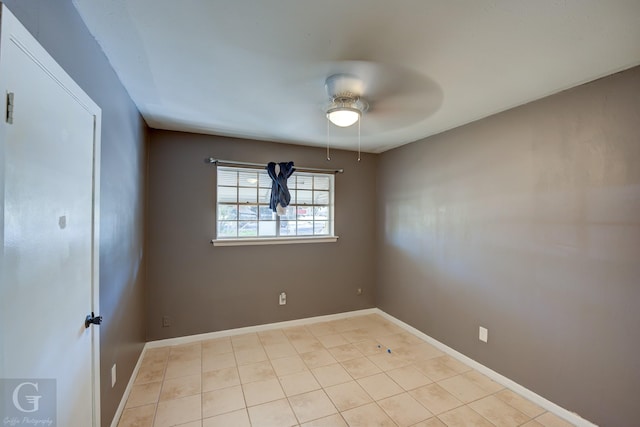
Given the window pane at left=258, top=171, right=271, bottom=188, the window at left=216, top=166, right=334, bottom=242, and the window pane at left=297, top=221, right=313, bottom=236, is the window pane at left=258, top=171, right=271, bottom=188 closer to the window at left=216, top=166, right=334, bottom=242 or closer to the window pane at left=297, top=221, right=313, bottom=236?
the window at left=216, top=166, right=334, bottom=242

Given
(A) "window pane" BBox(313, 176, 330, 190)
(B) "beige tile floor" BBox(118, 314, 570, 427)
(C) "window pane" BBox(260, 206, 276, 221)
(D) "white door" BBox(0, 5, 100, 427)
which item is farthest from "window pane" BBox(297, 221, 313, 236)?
(D) "white door" BBox(0, 5, 100, 427)

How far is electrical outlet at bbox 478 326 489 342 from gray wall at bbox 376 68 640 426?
51 millimetres

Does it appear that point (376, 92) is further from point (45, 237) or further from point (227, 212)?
point (227, 212)

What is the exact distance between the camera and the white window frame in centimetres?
337

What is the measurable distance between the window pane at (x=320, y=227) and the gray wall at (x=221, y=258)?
0.18 metres

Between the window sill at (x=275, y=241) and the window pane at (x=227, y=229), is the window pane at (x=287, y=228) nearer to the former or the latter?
the window sill at (x=275, y=241)

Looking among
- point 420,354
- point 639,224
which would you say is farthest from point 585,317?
point 420,354

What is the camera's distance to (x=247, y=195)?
3.50m

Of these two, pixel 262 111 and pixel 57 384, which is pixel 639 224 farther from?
pixel 57 384

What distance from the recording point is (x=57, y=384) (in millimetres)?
1128

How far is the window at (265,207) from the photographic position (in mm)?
3395

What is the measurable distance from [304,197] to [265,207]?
22.5 inches

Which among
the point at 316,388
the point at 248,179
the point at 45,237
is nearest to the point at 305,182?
the point at 248,179

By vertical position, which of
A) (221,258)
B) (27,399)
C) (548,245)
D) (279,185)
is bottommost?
(27,399)
